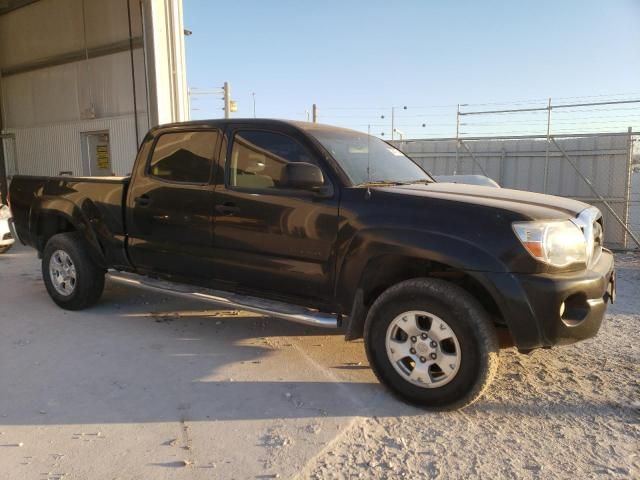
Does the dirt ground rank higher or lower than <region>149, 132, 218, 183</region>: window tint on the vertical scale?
lower

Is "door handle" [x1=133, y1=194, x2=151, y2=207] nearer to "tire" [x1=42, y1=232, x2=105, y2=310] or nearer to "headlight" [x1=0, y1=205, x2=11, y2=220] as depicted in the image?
"tire" [x1=42, y1=232, x2=105, y2=310]

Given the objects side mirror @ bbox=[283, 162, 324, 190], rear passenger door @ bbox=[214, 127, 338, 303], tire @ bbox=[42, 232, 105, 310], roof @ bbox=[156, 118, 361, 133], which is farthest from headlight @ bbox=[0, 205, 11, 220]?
side mirror @ bbox=[283, 162, 324, 190]

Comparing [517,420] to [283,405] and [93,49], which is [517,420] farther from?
[93,49]

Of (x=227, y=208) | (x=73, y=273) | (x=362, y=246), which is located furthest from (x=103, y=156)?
(x=362, y=246)

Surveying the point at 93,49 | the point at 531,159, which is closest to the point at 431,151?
the point at 531,159

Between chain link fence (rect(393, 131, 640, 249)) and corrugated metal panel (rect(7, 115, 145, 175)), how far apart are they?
679 centimetres

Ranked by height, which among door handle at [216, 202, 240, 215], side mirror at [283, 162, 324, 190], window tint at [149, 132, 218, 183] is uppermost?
window tint at [149, 132, 218, 183]

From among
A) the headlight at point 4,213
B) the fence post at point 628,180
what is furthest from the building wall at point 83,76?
the fence post at point 628,180

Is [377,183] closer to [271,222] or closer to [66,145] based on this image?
[271,222]

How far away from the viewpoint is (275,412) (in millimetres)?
3281

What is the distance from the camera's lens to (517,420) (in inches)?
125

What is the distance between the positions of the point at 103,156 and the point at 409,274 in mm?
12123

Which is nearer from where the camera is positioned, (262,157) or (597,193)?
(262,157)

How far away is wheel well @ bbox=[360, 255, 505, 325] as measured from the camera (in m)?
3.42
